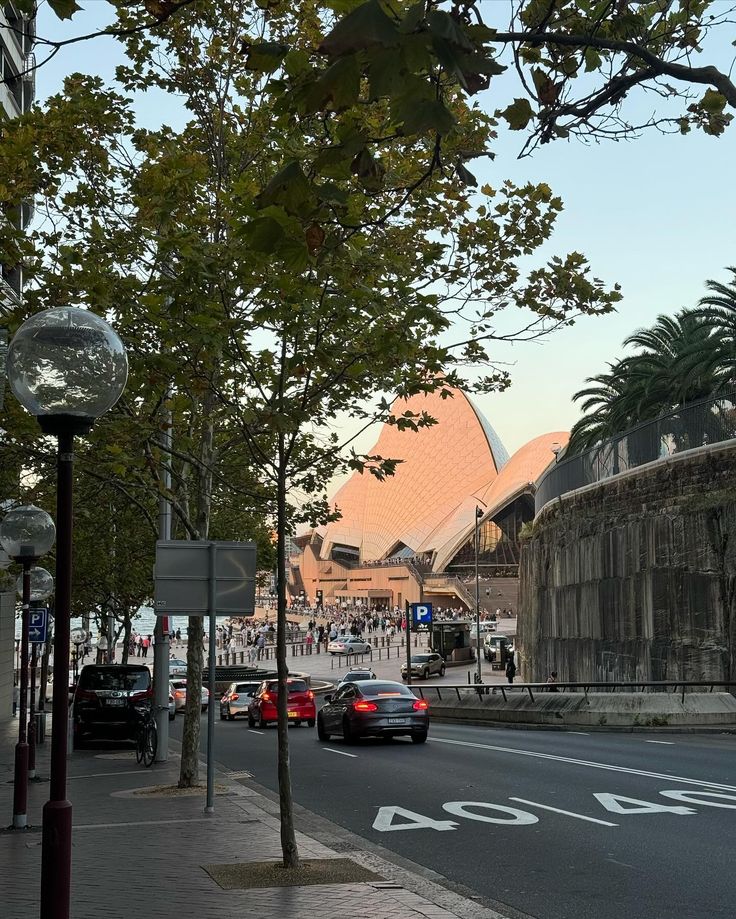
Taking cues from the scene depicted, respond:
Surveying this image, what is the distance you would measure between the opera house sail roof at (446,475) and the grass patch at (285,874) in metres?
106

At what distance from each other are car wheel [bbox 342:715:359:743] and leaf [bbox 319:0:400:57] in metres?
22.1

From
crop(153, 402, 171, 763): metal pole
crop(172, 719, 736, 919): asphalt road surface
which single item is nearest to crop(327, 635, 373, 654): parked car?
crop(172, 719, 736, 919): asphalt road surface

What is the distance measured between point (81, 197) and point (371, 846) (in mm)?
9452

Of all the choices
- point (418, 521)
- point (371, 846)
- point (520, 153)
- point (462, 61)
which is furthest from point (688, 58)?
point (418, 521)

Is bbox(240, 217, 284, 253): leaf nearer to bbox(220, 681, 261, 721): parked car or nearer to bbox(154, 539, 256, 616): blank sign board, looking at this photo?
bbox(154, 539, 256, 616): blank sign board

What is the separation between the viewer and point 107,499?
31859 mm

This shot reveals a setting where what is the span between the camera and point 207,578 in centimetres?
1354

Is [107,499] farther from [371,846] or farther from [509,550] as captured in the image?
[509,550]

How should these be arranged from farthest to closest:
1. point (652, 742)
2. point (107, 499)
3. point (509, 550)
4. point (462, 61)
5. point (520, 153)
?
point (509, 550) → point (107, 499) → point (652, 742) → point (520, 153) → point (462, 61)

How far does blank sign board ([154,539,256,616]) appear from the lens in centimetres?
1334

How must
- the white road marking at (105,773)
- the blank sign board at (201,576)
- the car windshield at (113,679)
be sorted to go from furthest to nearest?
1. the car windshield at (113,679)
2. the white road marking at (105,773)
3. the blank sign board at (201,576)

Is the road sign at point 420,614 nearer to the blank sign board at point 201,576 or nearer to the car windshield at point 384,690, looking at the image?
the car windshield at point 384,690

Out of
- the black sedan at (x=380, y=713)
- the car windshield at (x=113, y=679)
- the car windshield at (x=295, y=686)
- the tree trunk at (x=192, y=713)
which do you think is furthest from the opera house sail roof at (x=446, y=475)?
the tree trunk at (x=192, y=713)

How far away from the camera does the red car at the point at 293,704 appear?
111 ft
